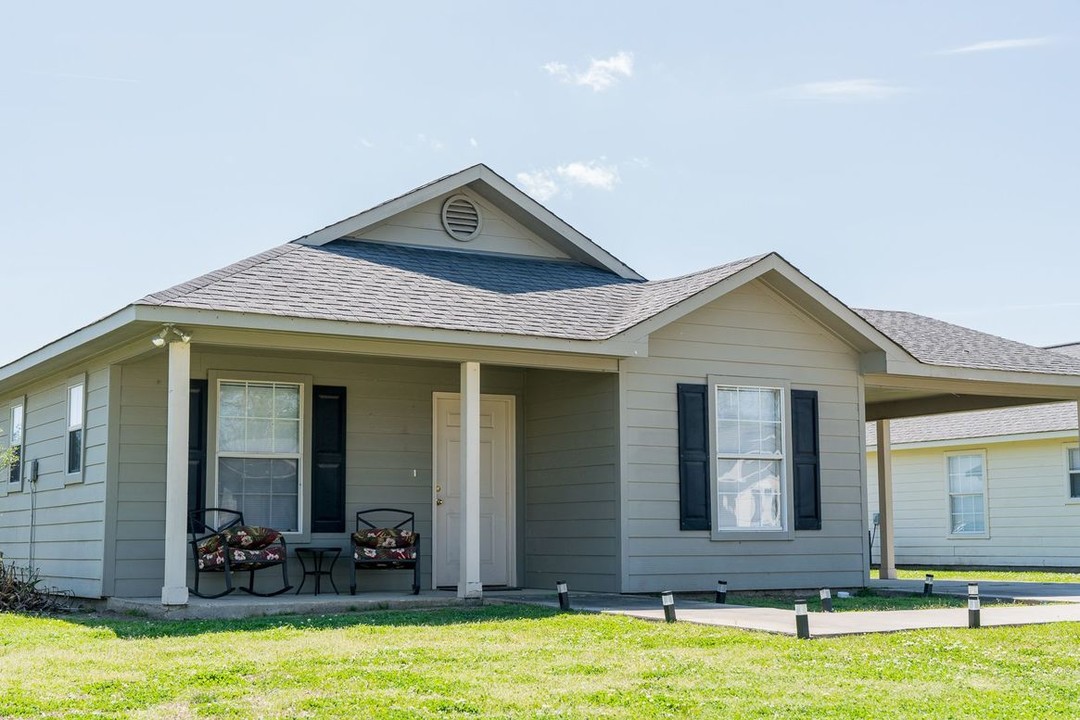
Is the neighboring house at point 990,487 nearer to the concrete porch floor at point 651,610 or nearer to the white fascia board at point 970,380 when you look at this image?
the white fascia board at point 970,380

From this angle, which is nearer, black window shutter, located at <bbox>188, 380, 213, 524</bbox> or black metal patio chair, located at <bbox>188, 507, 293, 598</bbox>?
black metal patio chair, located at <bbox>188, 507, 293, 598</bbox>

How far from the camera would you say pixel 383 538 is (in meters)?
12.9

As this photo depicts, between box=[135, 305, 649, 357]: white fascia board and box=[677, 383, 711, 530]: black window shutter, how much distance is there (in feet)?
3.15

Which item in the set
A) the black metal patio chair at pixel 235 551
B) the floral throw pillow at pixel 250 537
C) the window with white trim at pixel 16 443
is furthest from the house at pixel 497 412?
the floral throw pillow at pixel 250 537

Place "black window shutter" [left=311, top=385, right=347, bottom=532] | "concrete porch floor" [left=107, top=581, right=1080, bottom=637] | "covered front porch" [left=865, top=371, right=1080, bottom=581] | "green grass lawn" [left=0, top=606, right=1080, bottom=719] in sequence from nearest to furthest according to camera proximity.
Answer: "green grass lawn" [left=0, top=606, right=1080, bottom=719] → "concrete porch floor" [left=107, top=581, right=1080, bottom=637] → "black window shutter" [left=311, top=385, right=347, bottom=532] → "covered front porch" [left=865, top=371, right=1080, bottom=581]

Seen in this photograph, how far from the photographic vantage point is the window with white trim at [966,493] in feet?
75.9

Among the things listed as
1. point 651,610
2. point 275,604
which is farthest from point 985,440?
point 275,604

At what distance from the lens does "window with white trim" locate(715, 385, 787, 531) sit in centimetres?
1388

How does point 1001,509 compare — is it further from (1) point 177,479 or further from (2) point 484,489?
(1) point 177,479

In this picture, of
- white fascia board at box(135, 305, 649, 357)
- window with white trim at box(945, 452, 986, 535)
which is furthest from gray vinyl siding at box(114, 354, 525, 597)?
window with white trim at box(945, 452, 986, 535)

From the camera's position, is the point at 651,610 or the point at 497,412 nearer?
the point at 651,610

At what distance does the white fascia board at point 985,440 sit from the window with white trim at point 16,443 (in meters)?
15.0

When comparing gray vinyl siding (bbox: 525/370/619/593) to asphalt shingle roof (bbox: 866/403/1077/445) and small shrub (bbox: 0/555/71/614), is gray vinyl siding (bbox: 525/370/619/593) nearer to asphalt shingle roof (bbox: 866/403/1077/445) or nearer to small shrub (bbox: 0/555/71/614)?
small shrub (bbox: 0/555/71/614)

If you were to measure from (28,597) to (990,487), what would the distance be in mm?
15957
